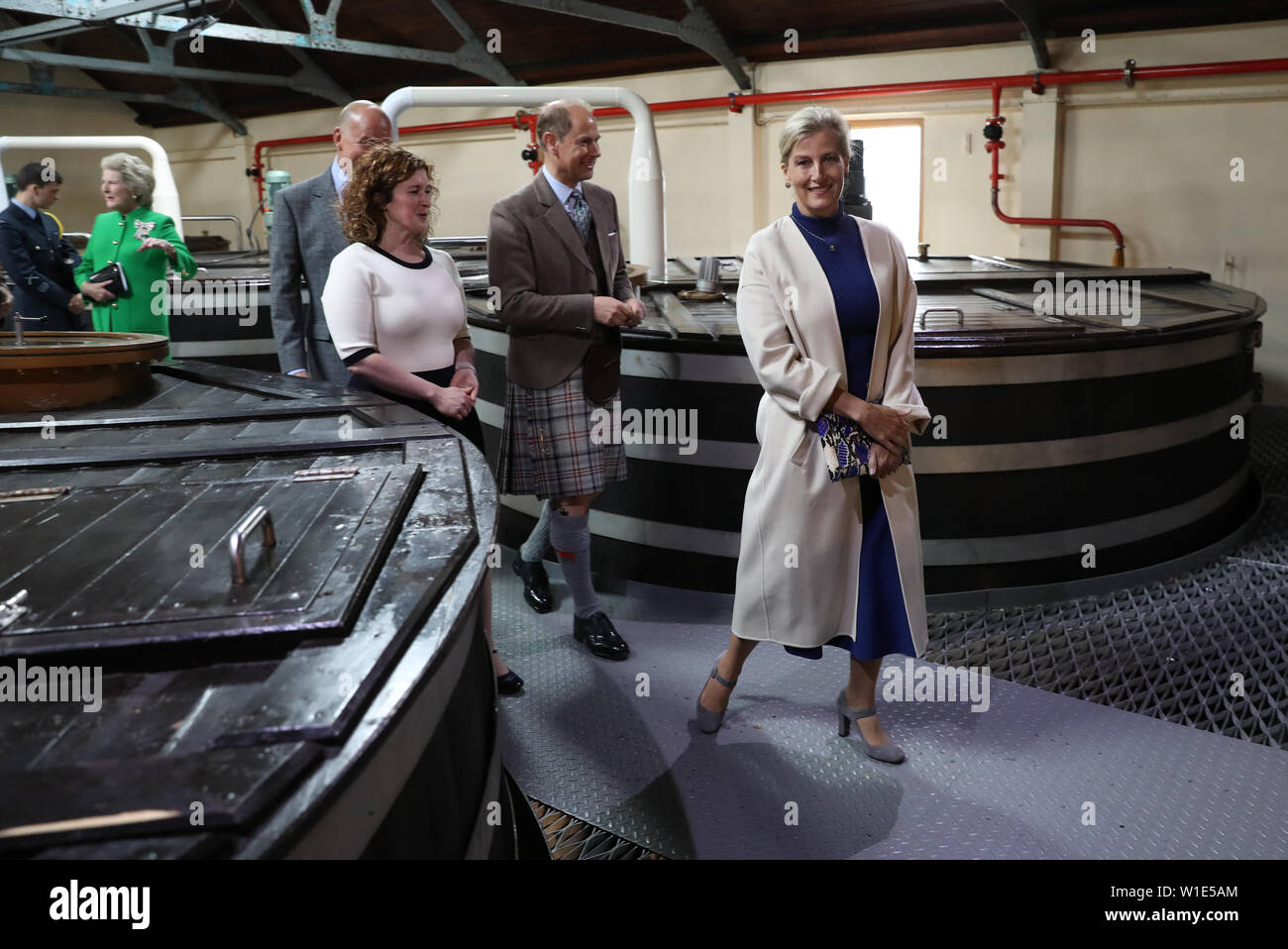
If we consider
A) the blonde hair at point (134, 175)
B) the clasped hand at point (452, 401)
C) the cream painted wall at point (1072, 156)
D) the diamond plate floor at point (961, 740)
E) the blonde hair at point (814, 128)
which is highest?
the cream painted wall at point (1072, 156)

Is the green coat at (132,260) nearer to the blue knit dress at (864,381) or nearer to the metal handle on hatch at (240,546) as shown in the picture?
the blue knit dress at (864,381)

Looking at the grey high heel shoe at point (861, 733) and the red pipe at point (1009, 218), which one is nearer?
the grey high heel shoe at point (861, 733)

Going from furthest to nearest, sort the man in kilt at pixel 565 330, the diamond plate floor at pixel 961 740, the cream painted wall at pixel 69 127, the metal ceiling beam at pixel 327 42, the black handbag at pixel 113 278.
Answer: the cream painted wall at pixel 69 127
the metal ceiling beam at pixel 327 42
the black handbag at pixel 113 278
the man in kilt at pixel 565 330
the diamond plate floor at pixel 961 740

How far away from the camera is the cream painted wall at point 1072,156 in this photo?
607 centimetres

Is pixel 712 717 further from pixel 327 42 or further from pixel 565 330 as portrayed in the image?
pixel 327 42

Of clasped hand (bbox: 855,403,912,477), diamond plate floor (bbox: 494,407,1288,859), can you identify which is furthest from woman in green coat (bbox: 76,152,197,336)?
clasped hand (bbox: 855,403,912,477)

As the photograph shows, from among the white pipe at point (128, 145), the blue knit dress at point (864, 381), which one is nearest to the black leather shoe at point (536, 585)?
the blue knit dress at point (864, 381)

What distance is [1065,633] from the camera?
2967mm

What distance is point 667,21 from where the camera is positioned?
7234 millimetres

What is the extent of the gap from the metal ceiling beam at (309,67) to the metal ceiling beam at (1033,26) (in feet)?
22.3

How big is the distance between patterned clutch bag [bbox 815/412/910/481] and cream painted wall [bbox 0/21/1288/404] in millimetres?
5373

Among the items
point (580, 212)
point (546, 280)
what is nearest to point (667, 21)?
point (580, 212)
